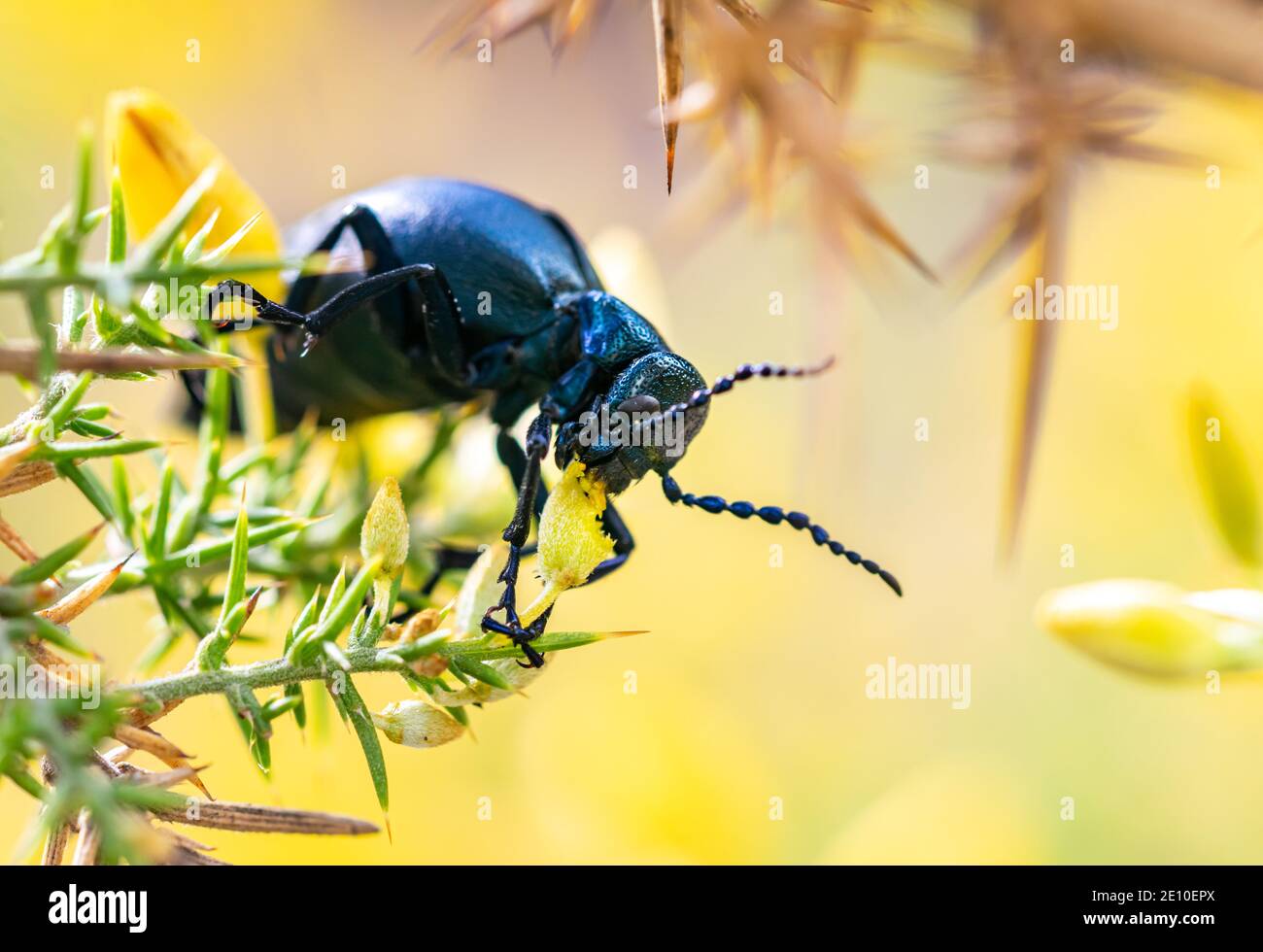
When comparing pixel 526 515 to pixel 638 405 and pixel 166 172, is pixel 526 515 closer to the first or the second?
pixel 638 405

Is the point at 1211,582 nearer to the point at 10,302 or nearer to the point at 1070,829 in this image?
the point at 1070,829

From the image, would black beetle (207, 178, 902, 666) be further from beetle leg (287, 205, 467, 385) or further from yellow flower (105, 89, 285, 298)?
yellow flower (105, 89, 285, 298)

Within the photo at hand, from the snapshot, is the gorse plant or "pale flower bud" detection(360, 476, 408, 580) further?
"pale flower bud" detection(360, 476, 408, 580)

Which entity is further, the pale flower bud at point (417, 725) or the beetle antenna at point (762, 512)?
the beetle antenna at point (762, 512)

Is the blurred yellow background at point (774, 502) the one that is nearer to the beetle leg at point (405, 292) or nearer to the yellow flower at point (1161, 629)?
the beetle leg at point (405, 292)

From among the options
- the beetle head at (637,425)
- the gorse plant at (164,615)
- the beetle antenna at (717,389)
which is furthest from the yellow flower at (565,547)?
the beetle antenna at (717,389)

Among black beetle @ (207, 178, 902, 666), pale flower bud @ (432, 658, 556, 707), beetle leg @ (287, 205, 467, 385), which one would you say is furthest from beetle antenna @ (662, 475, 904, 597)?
pale flower bud @ (432, 658, 556, 707)
